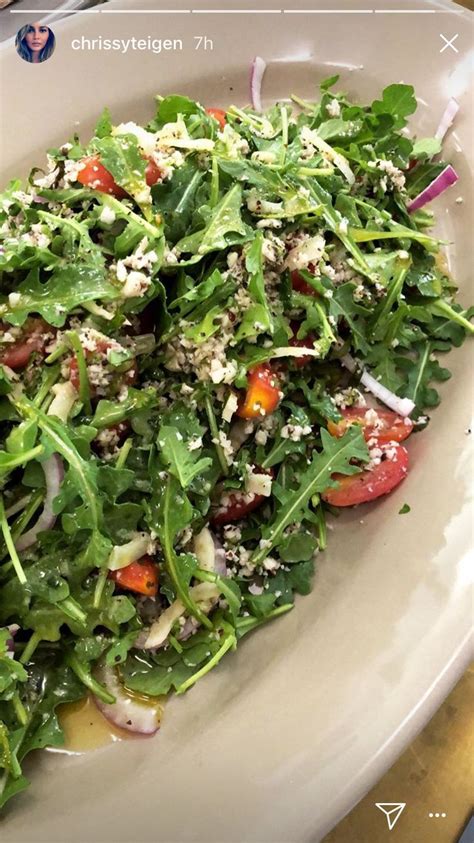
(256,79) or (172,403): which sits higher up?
(256,79)

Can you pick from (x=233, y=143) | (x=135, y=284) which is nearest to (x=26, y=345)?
(x=135, y=284)

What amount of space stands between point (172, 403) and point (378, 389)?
1.54 ft

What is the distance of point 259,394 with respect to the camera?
1349 millimetres

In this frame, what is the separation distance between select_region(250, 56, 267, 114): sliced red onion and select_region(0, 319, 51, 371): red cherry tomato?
0.91 metres

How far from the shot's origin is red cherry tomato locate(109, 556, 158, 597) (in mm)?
1318

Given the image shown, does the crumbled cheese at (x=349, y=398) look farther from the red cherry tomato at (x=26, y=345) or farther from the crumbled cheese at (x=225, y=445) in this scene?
the red cherry tomato at (x=26, y=345)

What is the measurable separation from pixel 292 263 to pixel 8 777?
1038 millimetres

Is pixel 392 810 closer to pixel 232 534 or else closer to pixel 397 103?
pixel 232 534

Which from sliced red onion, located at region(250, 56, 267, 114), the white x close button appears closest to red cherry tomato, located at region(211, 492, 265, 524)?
sliced red onion, located at region(250, 56, 267, 114)

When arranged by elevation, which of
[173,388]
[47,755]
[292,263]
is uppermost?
[292,263]

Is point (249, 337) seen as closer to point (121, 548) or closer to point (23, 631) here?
point (121, 548)

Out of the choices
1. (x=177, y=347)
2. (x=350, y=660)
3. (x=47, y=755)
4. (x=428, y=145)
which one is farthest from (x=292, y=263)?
(x=47, y=755)

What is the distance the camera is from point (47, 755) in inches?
51.7

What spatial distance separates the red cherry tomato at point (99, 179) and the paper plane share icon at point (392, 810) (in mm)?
1269
